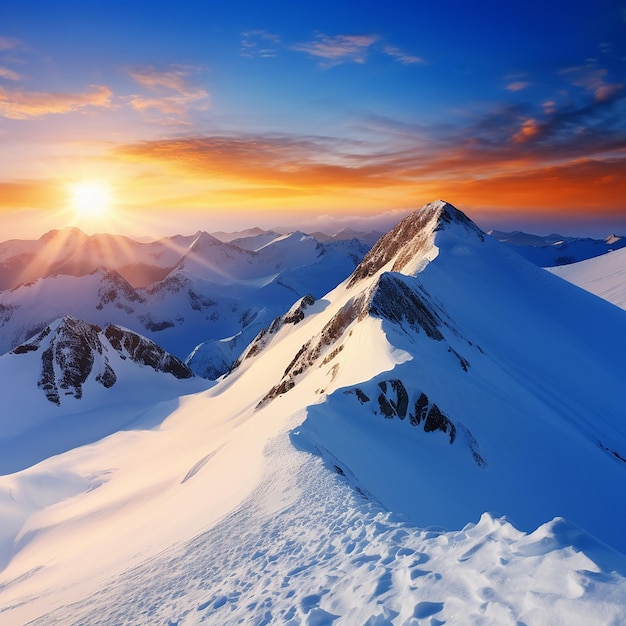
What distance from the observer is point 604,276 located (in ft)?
500

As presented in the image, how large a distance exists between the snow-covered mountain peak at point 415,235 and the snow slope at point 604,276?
71511mm

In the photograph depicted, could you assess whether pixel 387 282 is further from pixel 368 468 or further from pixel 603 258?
pixel 603 258

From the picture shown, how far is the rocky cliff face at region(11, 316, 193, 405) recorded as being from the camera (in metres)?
82.6

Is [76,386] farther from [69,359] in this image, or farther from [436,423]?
[436,423]

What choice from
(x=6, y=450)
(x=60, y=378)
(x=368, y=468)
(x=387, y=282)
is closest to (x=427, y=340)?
(x=387, y=282)

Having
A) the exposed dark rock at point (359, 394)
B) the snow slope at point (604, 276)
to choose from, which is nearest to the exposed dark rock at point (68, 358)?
the exposed dark rock at point (359, 394)

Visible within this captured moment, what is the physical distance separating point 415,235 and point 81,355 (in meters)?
67.6

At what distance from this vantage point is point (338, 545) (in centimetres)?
866

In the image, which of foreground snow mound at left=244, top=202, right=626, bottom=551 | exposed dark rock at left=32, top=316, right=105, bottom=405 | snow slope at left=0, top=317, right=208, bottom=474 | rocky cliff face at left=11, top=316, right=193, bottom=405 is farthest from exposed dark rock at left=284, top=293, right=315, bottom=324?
exposed dark rock at left=32, top=316, right=105, bottom=405

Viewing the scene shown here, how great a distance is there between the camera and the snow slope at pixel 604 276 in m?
130

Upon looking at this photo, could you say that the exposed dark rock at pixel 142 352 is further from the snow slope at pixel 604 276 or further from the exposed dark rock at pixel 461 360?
the snow slope at pixel 604 276

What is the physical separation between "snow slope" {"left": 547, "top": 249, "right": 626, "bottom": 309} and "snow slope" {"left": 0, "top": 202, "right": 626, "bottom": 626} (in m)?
73.2

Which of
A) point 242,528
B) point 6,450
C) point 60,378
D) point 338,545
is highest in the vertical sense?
point 338,545

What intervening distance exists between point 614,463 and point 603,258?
174m
